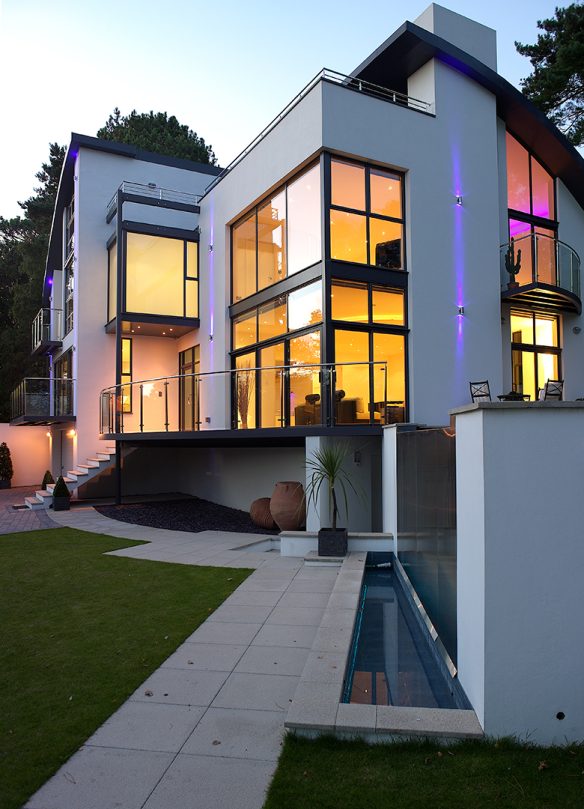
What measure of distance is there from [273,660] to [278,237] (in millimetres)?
10214

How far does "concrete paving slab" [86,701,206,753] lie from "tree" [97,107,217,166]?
3468cm

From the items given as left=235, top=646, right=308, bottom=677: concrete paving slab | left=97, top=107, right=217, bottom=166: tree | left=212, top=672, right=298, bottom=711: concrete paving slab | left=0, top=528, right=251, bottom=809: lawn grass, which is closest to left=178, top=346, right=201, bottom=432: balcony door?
left=0, top=528, right=251, bottom=809: lawn grass

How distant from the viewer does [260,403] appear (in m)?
12.1

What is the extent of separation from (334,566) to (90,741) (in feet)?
Answer: 16.7

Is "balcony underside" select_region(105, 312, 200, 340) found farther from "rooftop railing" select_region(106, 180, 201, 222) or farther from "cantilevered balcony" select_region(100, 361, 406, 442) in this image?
"rooftop railing" select_region(106, 180, 201, 222)

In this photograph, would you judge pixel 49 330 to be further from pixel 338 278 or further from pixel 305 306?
pixel 338 278

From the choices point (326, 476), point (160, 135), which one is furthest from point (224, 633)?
point (160, 135)

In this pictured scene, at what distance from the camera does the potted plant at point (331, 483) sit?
8.45m

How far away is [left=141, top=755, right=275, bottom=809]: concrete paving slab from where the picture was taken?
2.82m

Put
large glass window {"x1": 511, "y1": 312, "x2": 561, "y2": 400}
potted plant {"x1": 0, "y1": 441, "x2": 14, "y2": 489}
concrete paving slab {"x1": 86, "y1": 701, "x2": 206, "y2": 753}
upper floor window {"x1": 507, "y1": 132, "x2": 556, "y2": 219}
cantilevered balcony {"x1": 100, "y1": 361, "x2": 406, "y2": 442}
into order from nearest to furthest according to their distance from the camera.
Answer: concrete paving slab {"x1": 86, "y1": 701, "x2": 206, "y2": 753}, cantilevered balcony {"x1": 100, "y1": 361, "x2": 406, "y2": 442}, large glass window {"x1": 511, "y1": 312, "x2": 561, "y2": 400}, upper floor window {"x1": 507, "y1": 132, "x2": 556, "y2": 219}, potted plant {"x1": 0, "y1": 441, "x2": 14, "y2": 489}

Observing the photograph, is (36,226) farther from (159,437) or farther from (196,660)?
(196,660)

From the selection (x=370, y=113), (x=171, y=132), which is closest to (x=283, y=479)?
(x=370, y=113)

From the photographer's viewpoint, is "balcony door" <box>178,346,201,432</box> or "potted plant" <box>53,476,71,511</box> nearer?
"balcony door" <box>178,346,201,432</box>

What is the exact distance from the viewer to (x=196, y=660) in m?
4.71
